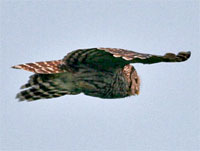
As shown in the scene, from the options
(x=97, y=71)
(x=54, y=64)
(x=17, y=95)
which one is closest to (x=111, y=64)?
(x=97, y=71)

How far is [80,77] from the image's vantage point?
8828 millimetres

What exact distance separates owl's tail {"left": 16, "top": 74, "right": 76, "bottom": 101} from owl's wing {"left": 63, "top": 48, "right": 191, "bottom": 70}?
1.84 feet

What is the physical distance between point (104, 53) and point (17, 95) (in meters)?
2.05

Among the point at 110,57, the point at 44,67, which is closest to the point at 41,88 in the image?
the point at 44,67

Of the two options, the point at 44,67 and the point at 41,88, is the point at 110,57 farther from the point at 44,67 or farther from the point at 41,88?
the point at 41,88

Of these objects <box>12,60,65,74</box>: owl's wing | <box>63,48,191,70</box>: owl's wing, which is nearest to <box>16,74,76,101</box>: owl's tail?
<box>12,60,65,74</box>: owl's wing

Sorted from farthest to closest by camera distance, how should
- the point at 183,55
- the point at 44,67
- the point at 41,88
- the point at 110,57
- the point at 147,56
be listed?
the point at 41,88 → the point at 44,67 → the point at 110,57 → the point at 183,55 → the point at 147,56

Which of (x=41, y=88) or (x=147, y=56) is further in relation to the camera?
(x=41, y=88)

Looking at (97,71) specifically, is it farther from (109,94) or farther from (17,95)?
(17,95)

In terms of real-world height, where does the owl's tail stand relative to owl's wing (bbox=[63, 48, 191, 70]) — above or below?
below

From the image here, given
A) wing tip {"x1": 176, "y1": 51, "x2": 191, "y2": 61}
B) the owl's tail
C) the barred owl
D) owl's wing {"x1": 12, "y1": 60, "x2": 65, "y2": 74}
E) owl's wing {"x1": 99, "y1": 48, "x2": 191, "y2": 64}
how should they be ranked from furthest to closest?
the owl's tail
owl's wing {"x1": 12, "y1": 60, "x2": 65, "y2": 74}
the barred owl
wing tip {"x1": 176, "y1": 51, "x2": 191, "y2": 61}
owl's wing {"x1": 99, "y1": 48, "x2": 191, "y2": 64}

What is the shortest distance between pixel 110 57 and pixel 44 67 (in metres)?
1.21

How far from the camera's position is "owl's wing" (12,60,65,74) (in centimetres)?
862

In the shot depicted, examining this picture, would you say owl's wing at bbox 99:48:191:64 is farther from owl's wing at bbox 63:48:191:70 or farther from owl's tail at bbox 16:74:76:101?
owl's tail at bbox 16:74:76:101
